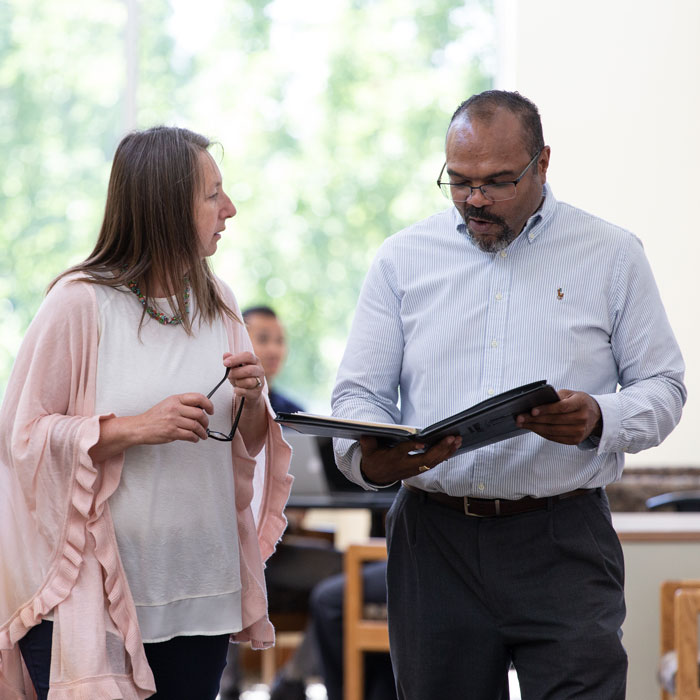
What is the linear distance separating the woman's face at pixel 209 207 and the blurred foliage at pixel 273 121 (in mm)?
3773

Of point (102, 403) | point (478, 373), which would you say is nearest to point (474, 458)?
point (478, 373)

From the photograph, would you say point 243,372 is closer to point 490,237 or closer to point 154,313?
point 154,313

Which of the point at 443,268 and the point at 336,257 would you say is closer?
the point at 443,268

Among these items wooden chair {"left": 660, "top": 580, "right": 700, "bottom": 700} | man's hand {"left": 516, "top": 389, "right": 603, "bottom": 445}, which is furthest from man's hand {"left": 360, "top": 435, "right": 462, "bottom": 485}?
wooden chair {"left": 660, "top": 580, "right": 700, "bottom": 700}

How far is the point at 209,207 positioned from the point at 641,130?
362 cm

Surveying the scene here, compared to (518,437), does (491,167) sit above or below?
above

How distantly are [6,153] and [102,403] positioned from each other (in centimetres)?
439

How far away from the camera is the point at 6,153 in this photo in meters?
5.64

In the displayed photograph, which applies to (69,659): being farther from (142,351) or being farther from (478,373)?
(478,373)

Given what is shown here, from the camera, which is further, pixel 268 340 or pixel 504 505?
pixel 268 340

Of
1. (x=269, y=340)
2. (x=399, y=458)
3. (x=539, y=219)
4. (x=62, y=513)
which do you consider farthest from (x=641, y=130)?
(x=62, y=513)

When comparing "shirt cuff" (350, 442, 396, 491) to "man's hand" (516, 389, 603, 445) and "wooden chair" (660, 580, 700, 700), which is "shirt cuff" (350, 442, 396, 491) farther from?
"wooden chair" (660, 580, 700, 700)

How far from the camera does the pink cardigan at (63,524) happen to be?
1.59 metres

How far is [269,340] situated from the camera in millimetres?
4477
